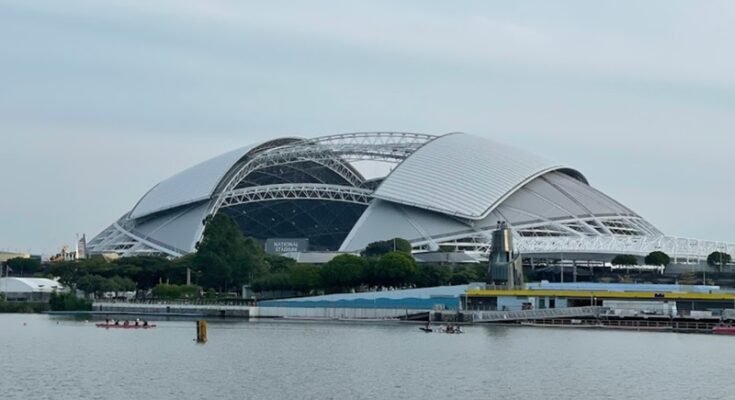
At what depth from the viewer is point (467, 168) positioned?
134250mm

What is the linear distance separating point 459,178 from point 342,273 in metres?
25.1

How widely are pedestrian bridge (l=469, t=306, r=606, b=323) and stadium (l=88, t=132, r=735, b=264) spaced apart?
2516 cm

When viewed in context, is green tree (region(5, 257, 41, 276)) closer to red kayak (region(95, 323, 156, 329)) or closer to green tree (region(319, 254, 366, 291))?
green tree (region(319, 254, 366, 291))

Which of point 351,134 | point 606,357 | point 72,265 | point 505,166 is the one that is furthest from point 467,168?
point 606,357

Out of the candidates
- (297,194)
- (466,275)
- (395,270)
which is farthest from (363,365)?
(297,194)

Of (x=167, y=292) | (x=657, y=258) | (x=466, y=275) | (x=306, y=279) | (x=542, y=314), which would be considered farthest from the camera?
(x=657, y=258)

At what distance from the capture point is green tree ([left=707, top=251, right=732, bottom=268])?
122 m

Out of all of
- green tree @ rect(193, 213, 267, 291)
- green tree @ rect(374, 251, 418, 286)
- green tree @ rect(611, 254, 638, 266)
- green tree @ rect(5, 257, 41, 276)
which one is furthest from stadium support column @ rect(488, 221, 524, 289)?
green tree @ rect(5, 257, 41, 276)

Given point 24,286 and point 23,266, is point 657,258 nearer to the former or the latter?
point 24,286

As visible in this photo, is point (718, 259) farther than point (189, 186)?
Result: No

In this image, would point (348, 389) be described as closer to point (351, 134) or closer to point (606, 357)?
point (606, 357)

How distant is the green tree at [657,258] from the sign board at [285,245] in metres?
39.8

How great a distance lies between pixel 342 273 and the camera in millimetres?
112062

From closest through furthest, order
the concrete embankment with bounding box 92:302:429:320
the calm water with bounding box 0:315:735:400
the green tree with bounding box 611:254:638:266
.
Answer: the calm water with bounding box 0:315:735:400 → the concrete embankment with bounding box 92:302:429:320 → the green tree with bounding box 611:254:638:266
